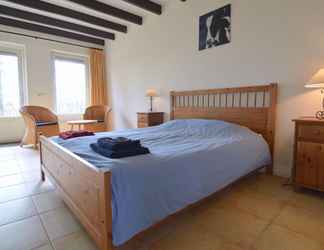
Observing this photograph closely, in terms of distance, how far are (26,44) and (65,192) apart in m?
4.53

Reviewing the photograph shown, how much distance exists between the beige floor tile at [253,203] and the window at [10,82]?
516 centimetres

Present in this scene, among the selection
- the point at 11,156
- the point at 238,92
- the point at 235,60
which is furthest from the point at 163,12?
the point at 11,156

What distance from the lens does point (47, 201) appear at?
198 centimetres

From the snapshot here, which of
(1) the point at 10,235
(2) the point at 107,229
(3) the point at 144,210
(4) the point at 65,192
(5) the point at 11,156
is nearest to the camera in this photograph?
(2) the point at 107,229

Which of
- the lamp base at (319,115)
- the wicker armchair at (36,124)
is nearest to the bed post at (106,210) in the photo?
the lamp base at (319,115)

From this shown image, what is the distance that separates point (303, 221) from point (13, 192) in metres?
2.79

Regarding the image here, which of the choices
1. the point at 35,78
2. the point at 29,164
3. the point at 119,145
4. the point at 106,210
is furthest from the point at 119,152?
the point at 35,78

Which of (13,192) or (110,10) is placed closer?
(13,192)

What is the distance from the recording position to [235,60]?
287cm

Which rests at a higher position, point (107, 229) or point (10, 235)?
point (107, 229)

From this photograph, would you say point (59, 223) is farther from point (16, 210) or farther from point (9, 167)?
point (9, 167)

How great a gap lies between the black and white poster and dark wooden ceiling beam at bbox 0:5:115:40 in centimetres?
288

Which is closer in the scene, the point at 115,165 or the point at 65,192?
the point at 115,165

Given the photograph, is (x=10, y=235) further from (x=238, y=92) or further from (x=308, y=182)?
(x=238, y=92)
